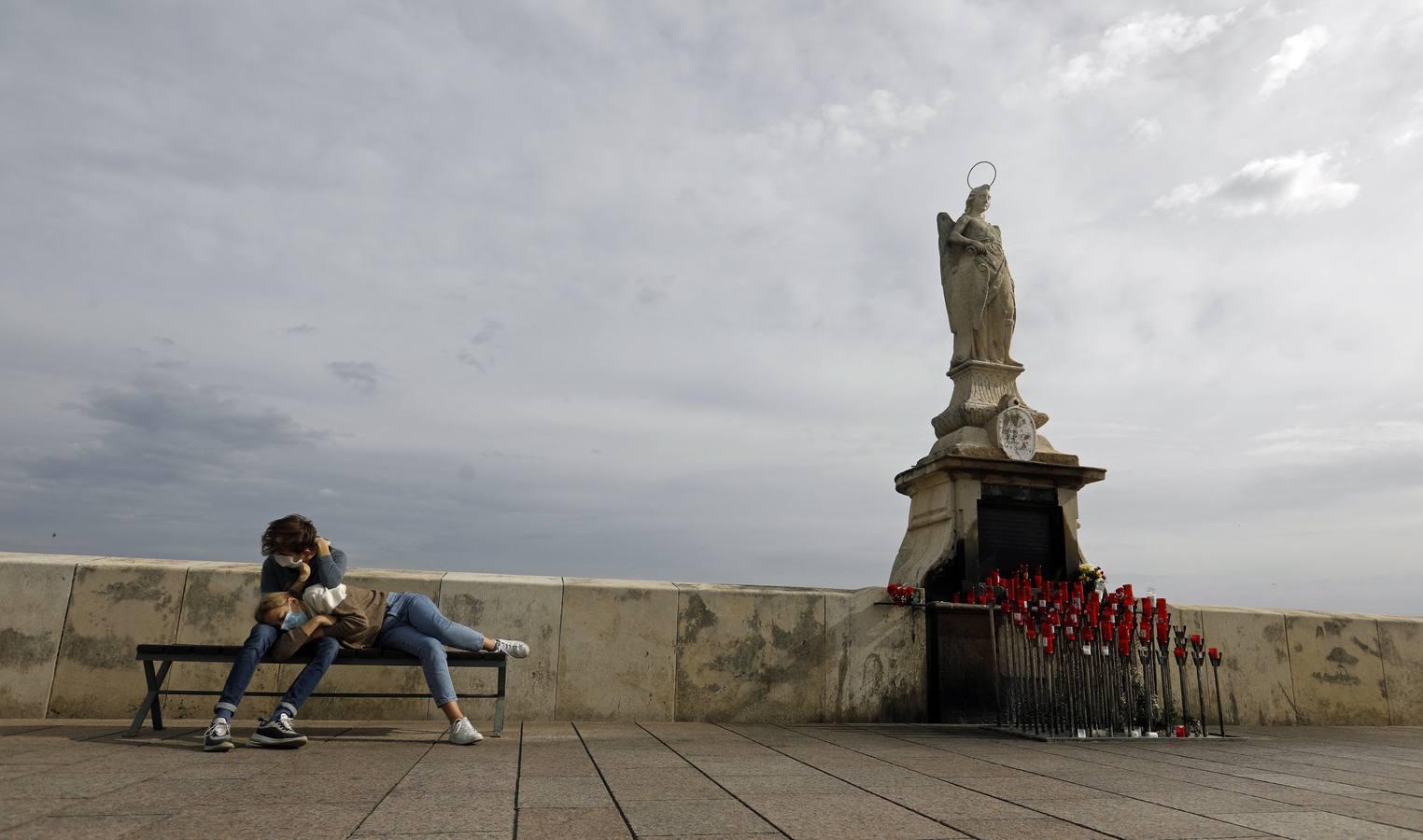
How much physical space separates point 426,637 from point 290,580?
801mm

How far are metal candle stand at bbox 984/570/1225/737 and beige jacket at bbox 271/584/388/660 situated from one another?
4181 mm

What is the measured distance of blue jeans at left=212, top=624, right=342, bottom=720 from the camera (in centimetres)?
454

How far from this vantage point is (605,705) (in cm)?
653

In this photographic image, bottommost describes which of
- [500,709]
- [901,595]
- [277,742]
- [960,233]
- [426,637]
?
[277,742]

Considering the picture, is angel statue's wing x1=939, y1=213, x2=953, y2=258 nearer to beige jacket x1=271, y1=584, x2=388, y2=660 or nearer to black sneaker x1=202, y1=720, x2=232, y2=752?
beige jacket x1=271, y1=584, x2=388, y2=660

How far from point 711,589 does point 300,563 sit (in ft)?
10.1

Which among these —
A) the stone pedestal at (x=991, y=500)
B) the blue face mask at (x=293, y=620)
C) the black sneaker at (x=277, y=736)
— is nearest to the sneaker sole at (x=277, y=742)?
the black sneaker at (x=277, y=736)

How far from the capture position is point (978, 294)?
10.4 m

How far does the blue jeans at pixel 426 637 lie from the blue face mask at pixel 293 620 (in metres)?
0.46

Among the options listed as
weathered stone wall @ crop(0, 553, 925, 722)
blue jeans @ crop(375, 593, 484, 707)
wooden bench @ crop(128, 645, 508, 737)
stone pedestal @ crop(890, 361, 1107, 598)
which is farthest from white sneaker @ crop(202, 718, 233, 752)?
stone pedestal @ crop(890, 361, 1107, 598)

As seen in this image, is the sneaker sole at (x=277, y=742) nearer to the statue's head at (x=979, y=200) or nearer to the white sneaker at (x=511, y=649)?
the white sneaker at (x=511, y=649)

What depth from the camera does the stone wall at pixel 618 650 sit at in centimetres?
583

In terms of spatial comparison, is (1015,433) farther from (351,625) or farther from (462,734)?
(351,625)

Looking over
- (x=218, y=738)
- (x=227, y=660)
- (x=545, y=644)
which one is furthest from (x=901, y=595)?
(x=218, y=738)
